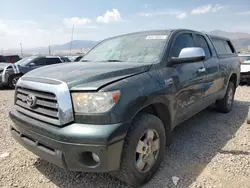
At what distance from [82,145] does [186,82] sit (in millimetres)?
1801

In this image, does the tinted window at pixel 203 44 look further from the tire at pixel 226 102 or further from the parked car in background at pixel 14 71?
the parked car in background at pixel 14 71

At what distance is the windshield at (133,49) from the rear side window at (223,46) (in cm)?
219

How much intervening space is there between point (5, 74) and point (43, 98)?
8.77 metres

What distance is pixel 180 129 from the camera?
429 centimetres

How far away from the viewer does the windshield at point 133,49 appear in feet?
9.87

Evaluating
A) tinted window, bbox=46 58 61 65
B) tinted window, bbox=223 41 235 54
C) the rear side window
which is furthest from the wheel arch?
tinted window, bbox=46 58 61 65

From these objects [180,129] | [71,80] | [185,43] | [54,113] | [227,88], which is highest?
[185,43]

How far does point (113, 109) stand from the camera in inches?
80.7

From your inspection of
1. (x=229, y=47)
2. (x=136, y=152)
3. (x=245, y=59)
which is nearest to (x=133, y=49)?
(x=136, y=152)

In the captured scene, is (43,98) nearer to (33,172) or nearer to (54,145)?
(54,145)

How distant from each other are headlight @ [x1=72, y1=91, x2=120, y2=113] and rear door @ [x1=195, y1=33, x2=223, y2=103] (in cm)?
225

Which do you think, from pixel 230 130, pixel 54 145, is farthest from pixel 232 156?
pixel 54 145

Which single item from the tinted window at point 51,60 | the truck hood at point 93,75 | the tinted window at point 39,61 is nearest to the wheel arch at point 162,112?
the truck hood at point 93,75

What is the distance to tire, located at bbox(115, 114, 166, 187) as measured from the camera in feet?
7.22
